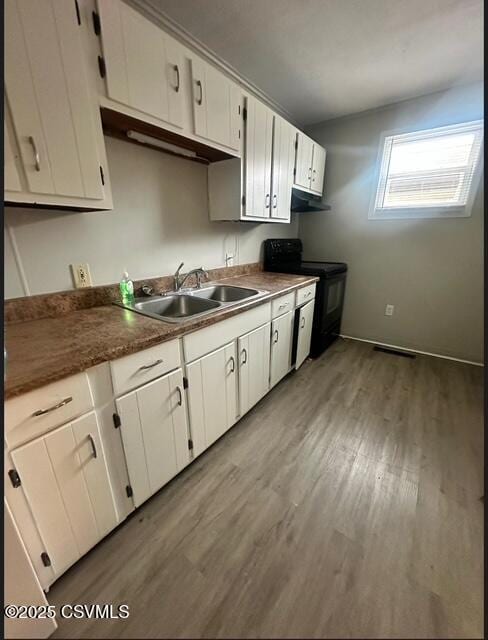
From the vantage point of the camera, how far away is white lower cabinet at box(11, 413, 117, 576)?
79cm

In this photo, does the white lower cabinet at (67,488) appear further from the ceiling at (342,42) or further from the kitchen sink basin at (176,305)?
the ceiling at (342,42)

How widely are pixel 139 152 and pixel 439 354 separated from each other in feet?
10.7

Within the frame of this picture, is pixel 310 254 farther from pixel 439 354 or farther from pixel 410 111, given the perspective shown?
pixel 439 354

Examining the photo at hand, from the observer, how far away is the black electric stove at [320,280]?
8.29 ft

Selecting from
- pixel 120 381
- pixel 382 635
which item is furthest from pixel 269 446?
pixel 120 381

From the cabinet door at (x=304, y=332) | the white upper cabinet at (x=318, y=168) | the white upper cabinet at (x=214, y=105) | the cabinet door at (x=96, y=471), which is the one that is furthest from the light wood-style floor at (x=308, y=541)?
the white upper cabinet at (x=318, y=168)

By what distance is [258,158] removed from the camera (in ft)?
6.12

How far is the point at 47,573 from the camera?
89 cm

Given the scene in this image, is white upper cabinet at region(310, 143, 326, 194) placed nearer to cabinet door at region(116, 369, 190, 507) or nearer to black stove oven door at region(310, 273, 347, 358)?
black stove oven door at region(310, 273, 347, 358)

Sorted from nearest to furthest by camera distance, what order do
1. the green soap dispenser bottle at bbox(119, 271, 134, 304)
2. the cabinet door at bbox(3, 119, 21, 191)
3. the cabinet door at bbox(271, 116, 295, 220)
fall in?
the cabinet door at bbox(3, 119, 21, 191), the green soap dispenser bottle at bbox(119, 271, 134, 304), the cabinet door at bbox(271, 116, 295, 220)

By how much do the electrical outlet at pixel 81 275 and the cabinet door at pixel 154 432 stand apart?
695mm

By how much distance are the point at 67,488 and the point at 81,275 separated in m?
0.96

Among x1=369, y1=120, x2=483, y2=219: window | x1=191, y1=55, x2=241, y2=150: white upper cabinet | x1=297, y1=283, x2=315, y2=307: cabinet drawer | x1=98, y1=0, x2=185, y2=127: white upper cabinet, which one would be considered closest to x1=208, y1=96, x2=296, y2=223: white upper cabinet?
x1=191, y1=55, x2=241, y2=150: white upper cabinet

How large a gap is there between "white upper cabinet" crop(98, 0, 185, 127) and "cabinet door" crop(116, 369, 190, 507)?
48.5 inches
